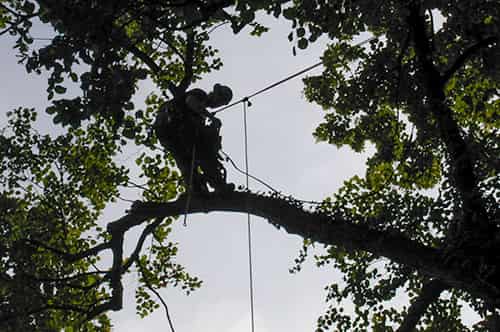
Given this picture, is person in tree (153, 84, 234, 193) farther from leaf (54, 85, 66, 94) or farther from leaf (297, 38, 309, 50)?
leaf (54, 85, 66, 94)

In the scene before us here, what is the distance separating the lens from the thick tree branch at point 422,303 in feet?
22.1

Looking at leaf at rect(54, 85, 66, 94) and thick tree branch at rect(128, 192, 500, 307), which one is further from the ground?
leaf at rect(54, 85, 66, 94)

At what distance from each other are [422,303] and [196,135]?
333cm

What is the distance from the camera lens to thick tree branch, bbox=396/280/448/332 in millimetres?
6734

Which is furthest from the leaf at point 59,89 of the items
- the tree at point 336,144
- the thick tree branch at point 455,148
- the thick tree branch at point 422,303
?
the thick tree branch at point 422,303

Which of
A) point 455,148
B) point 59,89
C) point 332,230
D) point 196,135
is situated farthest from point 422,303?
point 59,89

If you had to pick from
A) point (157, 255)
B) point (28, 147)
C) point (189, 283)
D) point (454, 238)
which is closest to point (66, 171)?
point (28, 147)

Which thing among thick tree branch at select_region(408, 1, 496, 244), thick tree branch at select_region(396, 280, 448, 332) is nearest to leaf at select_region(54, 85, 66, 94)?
thick tree branch at select_region(408, 1, 496, 244)

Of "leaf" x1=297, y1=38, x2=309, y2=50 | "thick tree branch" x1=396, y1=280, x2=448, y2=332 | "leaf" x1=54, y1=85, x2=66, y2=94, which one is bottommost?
"thick tree branch" x1=396, y1=280, x2=448, y2=332

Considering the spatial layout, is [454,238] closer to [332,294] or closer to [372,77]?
[332,294]

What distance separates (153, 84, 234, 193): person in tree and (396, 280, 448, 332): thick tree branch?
2587mm

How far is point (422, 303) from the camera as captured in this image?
22.2 feet

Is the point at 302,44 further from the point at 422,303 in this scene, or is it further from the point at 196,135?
the point at 422,303

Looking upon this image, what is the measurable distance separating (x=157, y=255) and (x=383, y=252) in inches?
233
